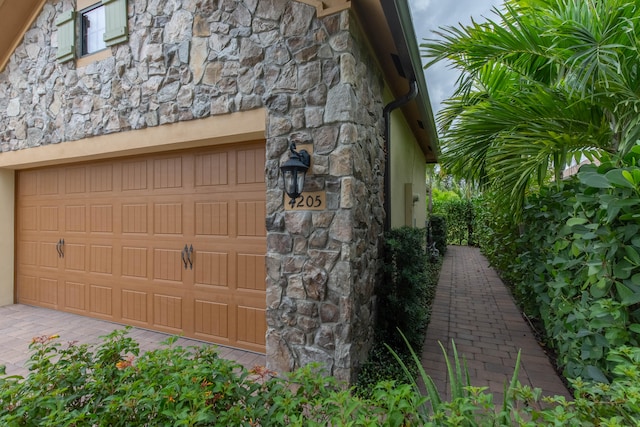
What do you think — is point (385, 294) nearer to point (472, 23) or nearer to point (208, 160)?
point (208, 160)

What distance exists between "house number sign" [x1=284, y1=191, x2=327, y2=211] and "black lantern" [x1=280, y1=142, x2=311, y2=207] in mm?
79

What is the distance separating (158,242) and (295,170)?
265 cm

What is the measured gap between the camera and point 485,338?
416cm

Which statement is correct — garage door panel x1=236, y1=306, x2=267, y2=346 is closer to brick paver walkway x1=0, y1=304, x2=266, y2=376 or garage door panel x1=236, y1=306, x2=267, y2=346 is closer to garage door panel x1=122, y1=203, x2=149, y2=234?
brick paver walkway x1=0, y1=304, x2=266, y2=376

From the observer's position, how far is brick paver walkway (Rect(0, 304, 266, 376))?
12.0ft

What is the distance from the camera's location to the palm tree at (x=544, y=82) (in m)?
2.54

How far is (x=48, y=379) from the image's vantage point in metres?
1.64

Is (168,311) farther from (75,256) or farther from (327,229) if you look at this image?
(327,229)

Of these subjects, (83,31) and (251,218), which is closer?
(251,218)

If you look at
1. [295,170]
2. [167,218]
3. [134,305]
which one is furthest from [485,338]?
[134,305]

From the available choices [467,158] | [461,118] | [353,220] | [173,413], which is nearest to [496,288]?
[467,158]

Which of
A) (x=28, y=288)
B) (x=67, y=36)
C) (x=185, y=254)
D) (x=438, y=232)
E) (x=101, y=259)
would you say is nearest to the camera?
(x=185, y=254)

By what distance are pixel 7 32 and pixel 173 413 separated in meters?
7.18

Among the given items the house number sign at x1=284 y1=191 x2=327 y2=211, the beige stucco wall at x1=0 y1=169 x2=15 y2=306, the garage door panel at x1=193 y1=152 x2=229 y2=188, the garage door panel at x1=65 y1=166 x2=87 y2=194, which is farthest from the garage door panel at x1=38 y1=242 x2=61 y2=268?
the house number sign at x1=284 y1=191 x2=327 y2=211
